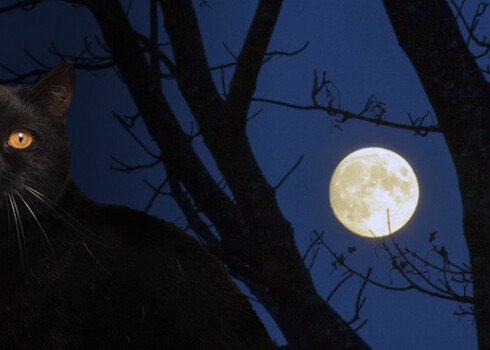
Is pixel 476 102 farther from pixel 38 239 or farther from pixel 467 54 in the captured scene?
pixel 38 239

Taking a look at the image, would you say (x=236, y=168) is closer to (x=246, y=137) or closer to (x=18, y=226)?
(x=246, y=137)

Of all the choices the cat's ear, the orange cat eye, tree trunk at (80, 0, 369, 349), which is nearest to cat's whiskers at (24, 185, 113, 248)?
the orange cat eye

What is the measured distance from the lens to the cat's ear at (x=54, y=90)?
2.38 m

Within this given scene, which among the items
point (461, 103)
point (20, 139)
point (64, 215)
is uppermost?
point (461, 103)

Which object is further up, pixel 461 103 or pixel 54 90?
pixel 461 103

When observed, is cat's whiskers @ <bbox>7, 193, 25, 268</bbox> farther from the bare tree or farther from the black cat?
the bare tree

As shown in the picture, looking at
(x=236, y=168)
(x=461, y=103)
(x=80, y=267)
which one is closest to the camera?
(x=80, y=267)

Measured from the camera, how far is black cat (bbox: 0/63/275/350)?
80.4 inches

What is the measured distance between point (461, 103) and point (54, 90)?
192 centimetres

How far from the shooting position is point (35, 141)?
7.51 ft

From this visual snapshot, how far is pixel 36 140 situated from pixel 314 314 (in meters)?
1.64

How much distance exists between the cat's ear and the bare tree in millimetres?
926

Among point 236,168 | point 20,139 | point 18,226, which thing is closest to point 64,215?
point 18,226

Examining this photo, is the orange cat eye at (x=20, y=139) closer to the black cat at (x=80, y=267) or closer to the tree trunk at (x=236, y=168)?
the black cat at (x=80, y=267)
